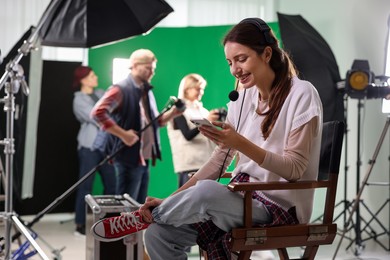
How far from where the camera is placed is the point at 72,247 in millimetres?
4109

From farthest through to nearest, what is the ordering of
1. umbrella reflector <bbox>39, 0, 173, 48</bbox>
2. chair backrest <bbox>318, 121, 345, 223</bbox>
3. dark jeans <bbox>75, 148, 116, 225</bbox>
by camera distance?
1. dark jeans <bbox>75, 148, 116, 225</bbox>
2. umbrella reflector <bbox>39, 0, 173, 48</bbox>
3. chair backrest <bbox>318, 121, 345, 223</bbox>

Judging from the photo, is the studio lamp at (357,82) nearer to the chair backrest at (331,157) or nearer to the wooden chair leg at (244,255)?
the chair backrest at (331,157)

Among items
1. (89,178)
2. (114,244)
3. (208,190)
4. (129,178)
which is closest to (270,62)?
(208,190)

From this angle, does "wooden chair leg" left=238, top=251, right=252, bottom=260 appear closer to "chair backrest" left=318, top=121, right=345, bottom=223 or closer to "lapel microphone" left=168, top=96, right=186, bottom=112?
"chair backrest" left=318, top=121, right=345, bottom=223

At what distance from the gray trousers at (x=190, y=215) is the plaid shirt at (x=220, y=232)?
0.02m

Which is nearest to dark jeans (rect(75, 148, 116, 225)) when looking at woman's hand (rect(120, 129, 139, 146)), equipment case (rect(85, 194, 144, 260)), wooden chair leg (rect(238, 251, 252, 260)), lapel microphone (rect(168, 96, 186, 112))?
woman's hand (rect(120, 129, 139, 146))

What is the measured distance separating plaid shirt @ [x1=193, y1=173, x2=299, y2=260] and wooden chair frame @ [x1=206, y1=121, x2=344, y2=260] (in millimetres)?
33

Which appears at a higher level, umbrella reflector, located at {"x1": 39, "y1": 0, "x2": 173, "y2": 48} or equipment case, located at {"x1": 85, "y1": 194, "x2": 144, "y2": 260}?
umbrella reflector, located at {"x1": 39, "y1": 0, "x2": 173, "y2": 48}

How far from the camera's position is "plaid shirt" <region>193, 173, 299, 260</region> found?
1.92 meters

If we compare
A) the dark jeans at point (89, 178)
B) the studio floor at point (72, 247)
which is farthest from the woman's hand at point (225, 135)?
the dark jeans at point (89, 178)

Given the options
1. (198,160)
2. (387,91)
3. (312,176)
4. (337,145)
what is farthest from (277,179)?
(198,160)

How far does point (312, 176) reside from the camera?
6.51ft

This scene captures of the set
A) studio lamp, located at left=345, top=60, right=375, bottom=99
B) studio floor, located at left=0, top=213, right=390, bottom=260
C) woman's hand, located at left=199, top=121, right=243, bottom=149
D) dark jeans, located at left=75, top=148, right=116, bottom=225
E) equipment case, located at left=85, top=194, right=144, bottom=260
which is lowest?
studio floor, located at left=0, top=213, right=390, bottom=260

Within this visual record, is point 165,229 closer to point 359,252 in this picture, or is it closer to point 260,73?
point 260,73
